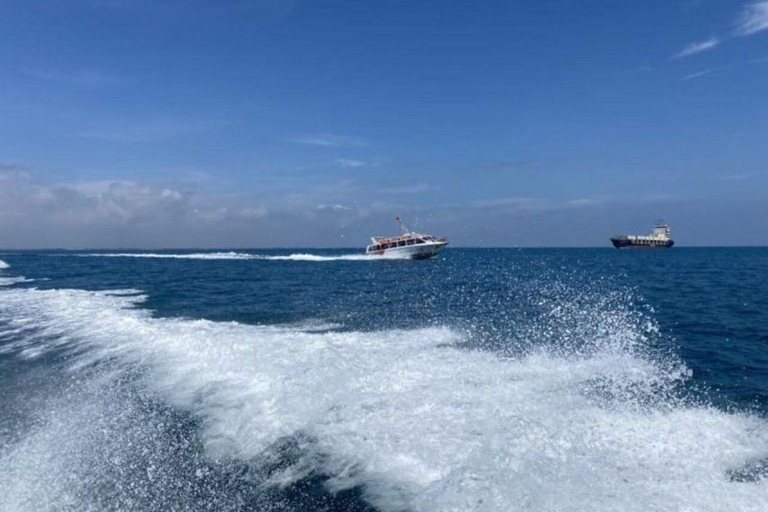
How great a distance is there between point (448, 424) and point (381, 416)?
1569 millimetres

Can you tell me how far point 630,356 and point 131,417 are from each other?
650 inches

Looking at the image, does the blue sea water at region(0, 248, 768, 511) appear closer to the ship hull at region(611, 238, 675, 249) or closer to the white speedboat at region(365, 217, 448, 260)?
the white speedboat at region(365, 217, 448, 260)

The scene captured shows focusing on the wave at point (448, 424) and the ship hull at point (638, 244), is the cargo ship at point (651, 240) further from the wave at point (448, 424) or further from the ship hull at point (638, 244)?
→ the wave at point (448, 424)

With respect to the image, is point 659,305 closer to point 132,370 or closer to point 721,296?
point 721,296

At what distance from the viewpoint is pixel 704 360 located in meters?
17.9

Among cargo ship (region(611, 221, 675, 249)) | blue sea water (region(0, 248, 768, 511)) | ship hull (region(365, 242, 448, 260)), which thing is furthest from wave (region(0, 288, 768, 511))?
cargo ship (region(611, 221, 675, 249))

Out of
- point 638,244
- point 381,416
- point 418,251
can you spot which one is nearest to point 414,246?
point 418,251

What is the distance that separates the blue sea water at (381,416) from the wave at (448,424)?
52mm

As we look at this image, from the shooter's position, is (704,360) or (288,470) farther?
(704,360)

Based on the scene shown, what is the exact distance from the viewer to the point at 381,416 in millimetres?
11031

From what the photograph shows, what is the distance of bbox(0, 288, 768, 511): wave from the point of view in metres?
8.08

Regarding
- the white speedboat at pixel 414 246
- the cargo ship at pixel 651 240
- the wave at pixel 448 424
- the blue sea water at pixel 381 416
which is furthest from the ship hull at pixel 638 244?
the wave at pixel 448 424

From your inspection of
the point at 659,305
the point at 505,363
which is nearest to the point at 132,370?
the point at 505,363

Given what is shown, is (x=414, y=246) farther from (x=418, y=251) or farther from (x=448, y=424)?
(x=448, y=424)
